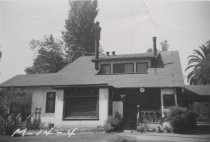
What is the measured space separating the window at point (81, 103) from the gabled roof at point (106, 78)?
67 cm

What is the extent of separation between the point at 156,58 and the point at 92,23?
57.7 feet

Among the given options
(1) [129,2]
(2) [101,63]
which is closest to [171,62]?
(2) [101,63]

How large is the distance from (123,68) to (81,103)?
18.5 feet

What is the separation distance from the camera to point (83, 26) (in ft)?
121

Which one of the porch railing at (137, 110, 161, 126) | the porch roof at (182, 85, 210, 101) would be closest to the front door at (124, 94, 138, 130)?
the porch railing at (137, 110, 161, 126)

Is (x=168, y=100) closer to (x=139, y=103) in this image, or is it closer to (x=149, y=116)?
(x=149, y=116)

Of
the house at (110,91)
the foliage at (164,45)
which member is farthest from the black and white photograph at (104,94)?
the foliage at (164,45)

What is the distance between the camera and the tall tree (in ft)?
120

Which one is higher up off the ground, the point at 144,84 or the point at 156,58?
the point at 156,58

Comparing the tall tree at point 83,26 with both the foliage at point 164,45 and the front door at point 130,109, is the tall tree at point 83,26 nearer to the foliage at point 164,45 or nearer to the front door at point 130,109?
the front door at point 130,109

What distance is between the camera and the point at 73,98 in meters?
17.9

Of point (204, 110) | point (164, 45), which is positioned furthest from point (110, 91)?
point (164, 45)

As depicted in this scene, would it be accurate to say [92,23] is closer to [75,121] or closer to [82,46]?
[82,46]

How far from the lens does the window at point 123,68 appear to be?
21406 millimetres
